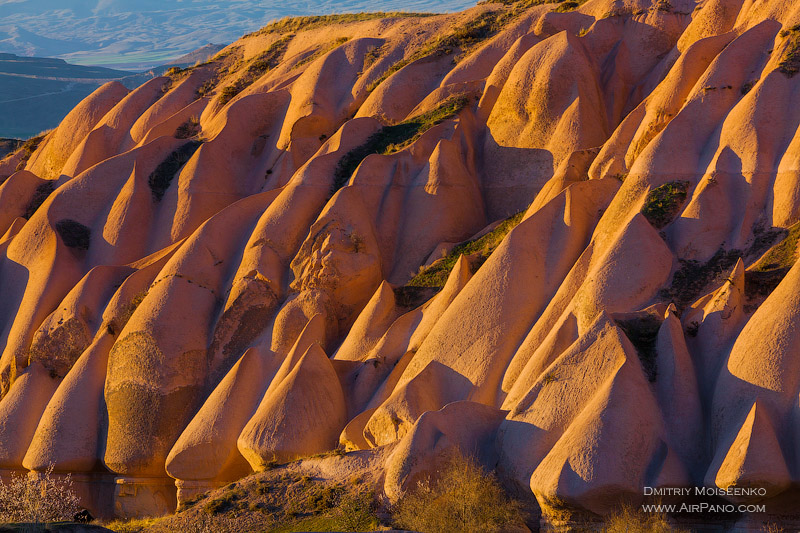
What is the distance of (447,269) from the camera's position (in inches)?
1137

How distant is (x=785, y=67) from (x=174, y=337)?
58.2ft

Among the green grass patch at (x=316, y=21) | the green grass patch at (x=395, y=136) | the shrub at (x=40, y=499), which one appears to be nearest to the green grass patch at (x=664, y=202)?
the green grass patch at (x=395, y=136)

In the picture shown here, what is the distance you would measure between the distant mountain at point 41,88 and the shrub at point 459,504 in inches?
3989

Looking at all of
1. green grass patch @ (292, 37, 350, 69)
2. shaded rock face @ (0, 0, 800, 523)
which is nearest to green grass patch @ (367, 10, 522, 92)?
shaded rock face @ (0, 0, 800, 523)

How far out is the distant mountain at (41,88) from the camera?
Result: 5069 inches

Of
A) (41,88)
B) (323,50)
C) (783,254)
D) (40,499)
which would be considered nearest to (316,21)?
(323,50)

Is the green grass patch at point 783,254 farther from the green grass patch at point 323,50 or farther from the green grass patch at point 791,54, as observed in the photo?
the green grass patch at point 323,50

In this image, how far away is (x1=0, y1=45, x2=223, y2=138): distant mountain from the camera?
422 ft

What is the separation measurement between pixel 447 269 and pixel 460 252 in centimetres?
68

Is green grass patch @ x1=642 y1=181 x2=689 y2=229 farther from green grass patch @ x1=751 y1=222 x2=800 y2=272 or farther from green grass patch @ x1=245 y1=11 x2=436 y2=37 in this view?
green grass patch @ x1=245 y1=11 x2=436 y2=37

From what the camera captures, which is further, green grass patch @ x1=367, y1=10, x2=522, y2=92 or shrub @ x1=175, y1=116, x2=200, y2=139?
shrub @ x1=175, y1=116, x2=200, y2=139

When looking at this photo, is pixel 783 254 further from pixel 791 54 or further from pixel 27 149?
pixel 27 149

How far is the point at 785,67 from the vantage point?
25891 mm

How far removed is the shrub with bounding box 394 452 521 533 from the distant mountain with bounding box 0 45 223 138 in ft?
332
